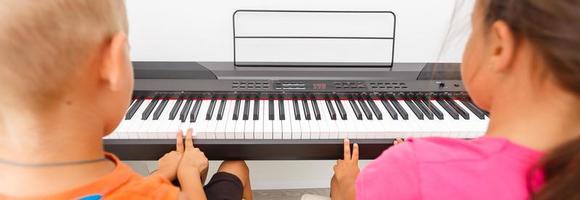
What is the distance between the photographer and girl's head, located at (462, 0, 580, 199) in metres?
0.47

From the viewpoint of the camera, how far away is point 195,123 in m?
1.19

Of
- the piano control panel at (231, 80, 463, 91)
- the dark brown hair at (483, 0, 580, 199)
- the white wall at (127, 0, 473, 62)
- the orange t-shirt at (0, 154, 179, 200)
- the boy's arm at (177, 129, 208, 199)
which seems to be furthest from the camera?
the white wall at (127, 0, 473, 62)

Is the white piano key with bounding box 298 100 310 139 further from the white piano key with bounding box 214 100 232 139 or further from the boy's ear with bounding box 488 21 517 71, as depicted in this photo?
the boy's ear with bounding box 488 21 517 71

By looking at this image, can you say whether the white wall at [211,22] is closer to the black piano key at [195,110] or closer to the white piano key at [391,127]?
the black piano key at [195,110]

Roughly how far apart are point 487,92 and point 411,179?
0.56 ft

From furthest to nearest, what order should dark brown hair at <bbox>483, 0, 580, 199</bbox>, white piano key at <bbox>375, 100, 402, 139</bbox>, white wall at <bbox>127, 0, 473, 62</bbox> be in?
white wall at <bbox>127, 0, 473, 62</bbox>, white piano key at <bbox>375, 100, 402, 139</bbox>, dark brown hair at <bbox>483, 0, 580, 199</bbox>

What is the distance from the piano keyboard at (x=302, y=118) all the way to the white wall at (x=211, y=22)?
0.88 ft

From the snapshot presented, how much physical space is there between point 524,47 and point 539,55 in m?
0.02

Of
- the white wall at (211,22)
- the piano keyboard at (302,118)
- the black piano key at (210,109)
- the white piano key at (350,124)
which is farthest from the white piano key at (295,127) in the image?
the white wall at (211,22)

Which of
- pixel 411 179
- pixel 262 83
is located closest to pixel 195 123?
pixel 262 83

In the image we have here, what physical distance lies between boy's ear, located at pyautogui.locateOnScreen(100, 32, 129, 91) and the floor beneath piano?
1.35 m

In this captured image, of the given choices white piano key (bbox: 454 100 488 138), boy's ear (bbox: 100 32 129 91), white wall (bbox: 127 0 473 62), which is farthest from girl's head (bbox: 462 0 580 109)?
white wall (bbox: 127 0 473 62)

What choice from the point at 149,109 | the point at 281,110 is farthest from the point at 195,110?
the point at 281,110

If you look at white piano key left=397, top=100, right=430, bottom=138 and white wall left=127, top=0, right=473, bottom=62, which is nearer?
white piano key left=397, top=100, right=430, bottom=138
